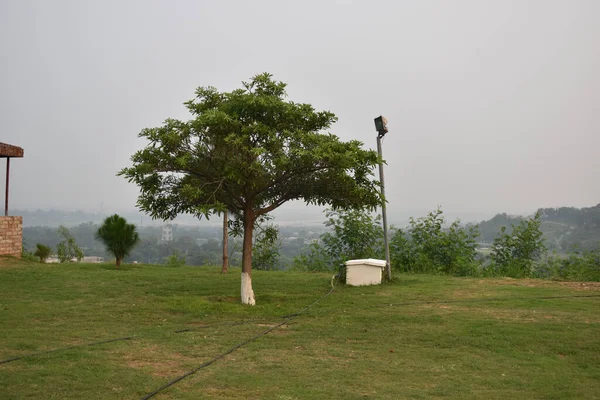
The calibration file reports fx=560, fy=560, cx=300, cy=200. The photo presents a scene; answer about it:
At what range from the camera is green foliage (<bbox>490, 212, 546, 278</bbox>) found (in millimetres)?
17047

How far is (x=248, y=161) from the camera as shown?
871 centimetres

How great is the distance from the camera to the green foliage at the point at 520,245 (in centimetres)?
1705

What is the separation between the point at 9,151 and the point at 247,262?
34.9ft

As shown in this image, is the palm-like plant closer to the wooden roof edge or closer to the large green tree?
the wooden roof edge

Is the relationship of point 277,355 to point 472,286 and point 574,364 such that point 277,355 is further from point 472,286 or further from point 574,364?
point 472,286

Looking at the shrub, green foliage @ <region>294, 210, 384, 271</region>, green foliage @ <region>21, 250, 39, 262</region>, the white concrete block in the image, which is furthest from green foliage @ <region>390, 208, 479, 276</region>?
green foliage @ <region>21, 250, 39, 262</region>

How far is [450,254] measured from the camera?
1669 centimetres

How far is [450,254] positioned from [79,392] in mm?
13672

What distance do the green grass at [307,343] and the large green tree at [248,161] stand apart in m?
1.65

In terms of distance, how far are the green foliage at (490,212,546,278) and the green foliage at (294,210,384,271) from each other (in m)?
3.67

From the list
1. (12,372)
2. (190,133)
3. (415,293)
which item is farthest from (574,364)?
(190,133)

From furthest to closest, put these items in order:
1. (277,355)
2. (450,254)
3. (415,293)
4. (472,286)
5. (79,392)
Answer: (450,254) < (472,286) < (415,293) < (277,355) < (79,392)

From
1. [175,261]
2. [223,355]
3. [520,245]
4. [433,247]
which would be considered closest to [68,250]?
[175,261]

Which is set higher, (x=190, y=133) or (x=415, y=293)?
(x=190, y=133)
